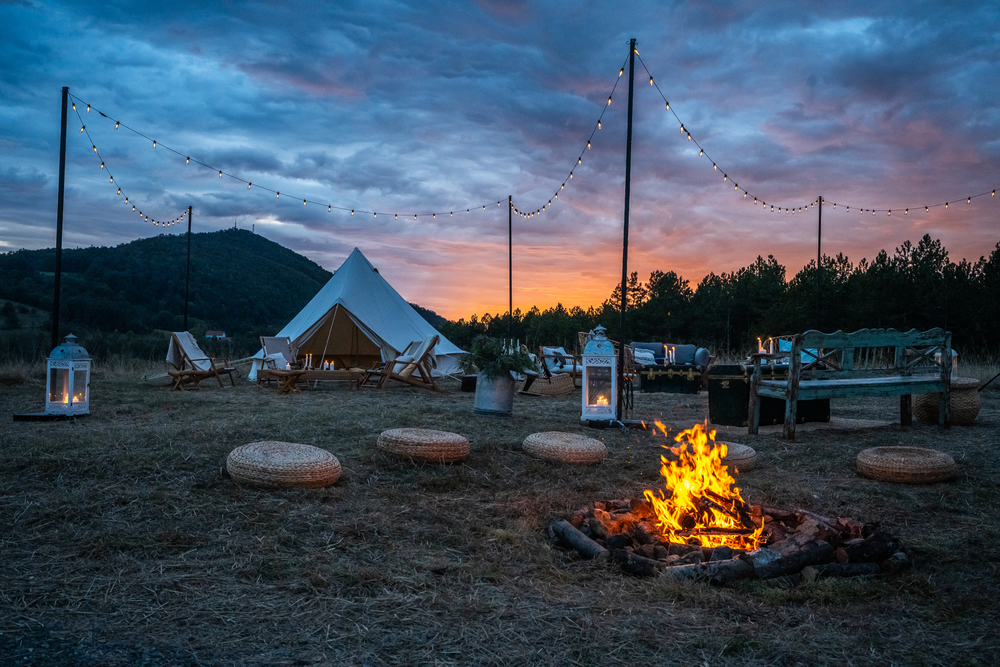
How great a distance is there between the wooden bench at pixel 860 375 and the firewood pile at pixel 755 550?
2.81m

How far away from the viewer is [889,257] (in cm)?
2306

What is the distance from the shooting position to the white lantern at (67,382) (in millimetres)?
6207

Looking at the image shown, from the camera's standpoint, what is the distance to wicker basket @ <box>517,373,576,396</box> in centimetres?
1038

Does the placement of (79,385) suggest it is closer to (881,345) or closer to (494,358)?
(494,358)

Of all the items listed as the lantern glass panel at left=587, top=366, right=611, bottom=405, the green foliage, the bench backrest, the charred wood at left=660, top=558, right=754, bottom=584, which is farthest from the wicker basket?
the charred wood at left=660, top=558, right=754, bottom=584

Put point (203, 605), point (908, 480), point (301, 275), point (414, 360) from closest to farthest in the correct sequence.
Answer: point (203, 605), point (908, 480), point (414, 360), point (301, 275)

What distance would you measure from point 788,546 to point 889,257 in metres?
24.6

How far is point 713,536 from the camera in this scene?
305 cm

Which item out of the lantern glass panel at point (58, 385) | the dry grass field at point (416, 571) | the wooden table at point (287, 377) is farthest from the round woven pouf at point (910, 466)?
the wooden table at point (287, 377)

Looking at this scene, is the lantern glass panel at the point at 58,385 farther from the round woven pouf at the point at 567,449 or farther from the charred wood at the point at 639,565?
the charred wood at the point at 639,565

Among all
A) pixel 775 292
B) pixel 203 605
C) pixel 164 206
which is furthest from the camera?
pixel 775 292

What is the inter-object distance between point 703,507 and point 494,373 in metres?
3.92

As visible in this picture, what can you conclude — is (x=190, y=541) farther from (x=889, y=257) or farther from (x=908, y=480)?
(x=889, y=257)

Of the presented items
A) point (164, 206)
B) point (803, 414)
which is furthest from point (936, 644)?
point (164, 206)
